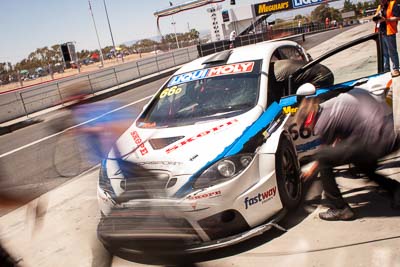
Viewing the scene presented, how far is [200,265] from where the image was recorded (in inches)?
122

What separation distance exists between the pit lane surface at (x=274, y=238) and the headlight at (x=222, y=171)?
0.58 metres

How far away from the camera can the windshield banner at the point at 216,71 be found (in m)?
4.56

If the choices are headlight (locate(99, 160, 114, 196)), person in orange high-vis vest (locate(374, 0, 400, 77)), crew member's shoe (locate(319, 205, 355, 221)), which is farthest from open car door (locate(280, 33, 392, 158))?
person in orange high-vis vest (locate(374, 0, 400, 77))

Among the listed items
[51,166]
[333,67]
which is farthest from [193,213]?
[51,166]

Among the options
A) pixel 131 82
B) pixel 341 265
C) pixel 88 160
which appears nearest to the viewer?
pixel 341 265

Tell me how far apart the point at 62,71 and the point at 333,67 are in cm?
2965

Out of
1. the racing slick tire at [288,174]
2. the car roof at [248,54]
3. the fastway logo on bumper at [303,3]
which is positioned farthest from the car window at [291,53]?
the fastway logo on bumper at [303,3]

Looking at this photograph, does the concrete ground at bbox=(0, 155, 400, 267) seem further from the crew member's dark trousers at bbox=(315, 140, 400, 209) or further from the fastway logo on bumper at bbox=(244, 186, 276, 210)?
the fastway logo on bumper at bbox=(244, 186, 276, 210)

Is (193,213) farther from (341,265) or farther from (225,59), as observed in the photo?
(225,59)

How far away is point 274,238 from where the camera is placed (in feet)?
10.8

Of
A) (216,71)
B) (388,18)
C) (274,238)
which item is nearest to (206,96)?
(216,71)

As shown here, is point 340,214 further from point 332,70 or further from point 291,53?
point 291,53

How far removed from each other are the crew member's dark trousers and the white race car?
326mm

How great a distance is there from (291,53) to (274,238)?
2.83m
